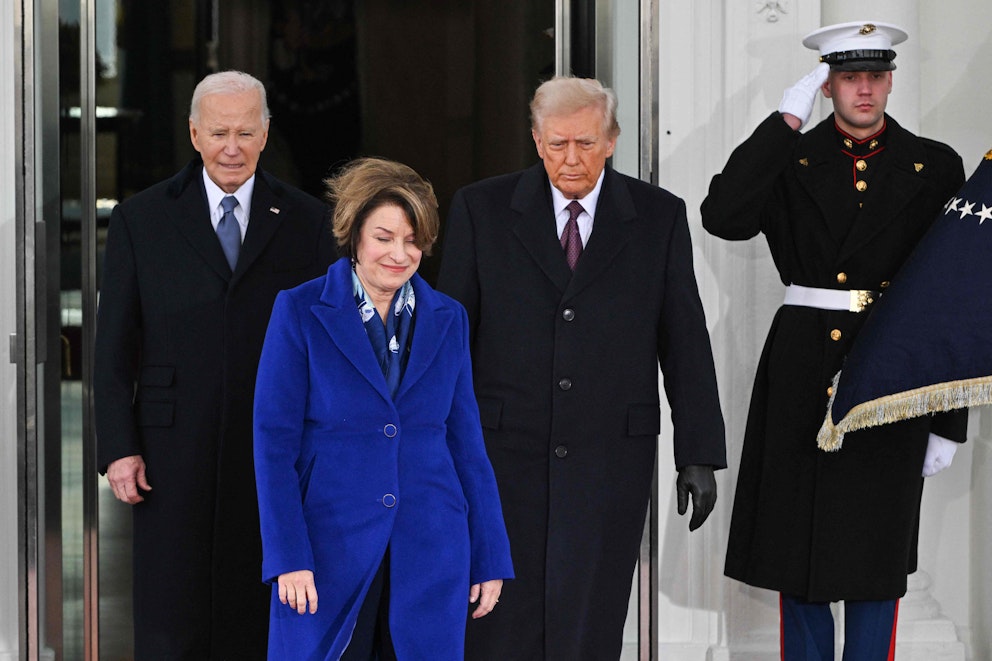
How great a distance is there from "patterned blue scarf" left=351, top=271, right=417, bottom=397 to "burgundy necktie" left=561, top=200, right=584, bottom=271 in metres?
0.69

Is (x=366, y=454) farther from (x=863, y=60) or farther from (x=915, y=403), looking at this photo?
(x=863, y=60)

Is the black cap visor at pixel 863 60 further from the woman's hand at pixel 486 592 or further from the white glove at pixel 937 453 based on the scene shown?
the woman's hand at pixel 486 592

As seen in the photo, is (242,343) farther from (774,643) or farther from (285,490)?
(774,643)

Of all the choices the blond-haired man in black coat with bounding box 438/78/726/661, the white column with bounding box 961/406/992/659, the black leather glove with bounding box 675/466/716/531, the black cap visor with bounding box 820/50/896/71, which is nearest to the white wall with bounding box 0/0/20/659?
the blond-haired man in black coat with bounding box 438/78/726/661

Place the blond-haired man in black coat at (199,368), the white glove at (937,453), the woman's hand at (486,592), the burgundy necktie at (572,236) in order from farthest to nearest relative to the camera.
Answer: the white glove at (937,453)
the blond-haired man in black coat at (199,368)
the burgundy necktie at (572,236)
the woman's hand at (486,592)

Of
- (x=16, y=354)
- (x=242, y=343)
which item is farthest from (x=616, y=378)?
(x=16, y=354)

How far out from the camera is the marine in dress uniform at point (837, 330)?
3.66m

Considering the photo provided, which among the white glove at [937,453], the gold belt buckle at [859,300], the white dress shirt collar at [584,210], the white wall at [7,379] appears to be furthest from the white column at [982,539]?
the white wall at [7,379]

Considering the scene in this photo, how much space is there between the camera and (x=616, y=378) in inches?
136

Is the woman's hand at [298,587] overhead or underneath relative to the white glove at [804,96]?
underneath

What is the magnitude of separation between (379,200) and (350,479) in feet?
1.75

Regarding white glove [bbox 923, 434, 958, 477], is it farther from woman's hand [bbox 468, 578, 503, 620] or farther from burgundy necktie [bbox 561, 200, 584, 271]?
woman's hand [bbox 468, 578, 503, 620]

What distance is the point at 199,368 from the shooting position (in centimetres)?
362

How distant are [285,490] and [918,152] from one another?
1910mm
